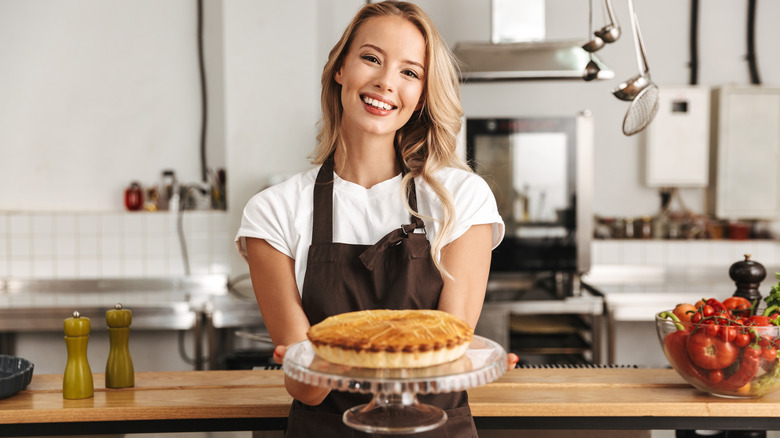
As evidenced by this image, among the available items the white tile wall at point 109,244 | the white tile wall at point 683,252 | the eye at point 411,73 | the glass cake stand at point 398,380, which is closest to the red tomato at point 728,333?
the glass cake stand at point 398,380

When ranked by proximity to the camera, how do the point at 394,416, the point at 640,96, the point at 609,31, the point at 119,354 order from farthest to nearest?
the point at 609,31, the point at 640,96, the point at 119,354, the point at 394,416

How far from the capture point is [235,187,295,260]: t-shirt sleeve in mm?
1435

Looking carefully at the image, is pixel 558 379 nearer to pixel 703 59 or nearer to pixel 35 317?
pixel 35 317

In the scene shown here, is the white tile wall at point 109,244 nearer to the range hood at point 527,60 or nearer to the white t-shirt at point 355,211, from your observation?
the range hood at point 527,60

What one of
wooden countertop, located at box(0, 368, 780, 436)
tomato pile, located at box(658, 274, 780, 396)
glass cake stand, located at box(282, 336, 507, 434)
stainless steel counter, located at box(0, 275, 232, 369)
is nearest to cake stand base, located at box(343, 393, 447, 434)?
glass cake stand, located at box(282, 336, 507, 434)

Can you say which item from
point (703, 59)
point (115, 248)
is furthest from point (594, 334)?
point (115, 248)

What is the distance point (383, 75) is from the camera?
4.61 feet

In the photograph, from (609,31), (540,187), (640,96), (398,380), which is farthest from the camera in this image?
(540,187)

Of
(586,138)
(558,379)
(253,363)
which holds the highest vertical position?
(586,138)

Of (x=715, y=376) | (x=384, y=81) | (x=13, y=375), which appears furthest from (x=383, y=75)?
(x=13, y=375)

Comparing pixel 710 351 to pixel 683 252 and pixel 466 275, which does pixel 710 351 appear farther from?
pixel 683 252

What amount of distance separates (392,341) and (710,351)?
92cm

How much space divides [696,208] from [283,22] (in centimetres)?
290

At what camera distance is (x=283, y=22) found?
395cm
